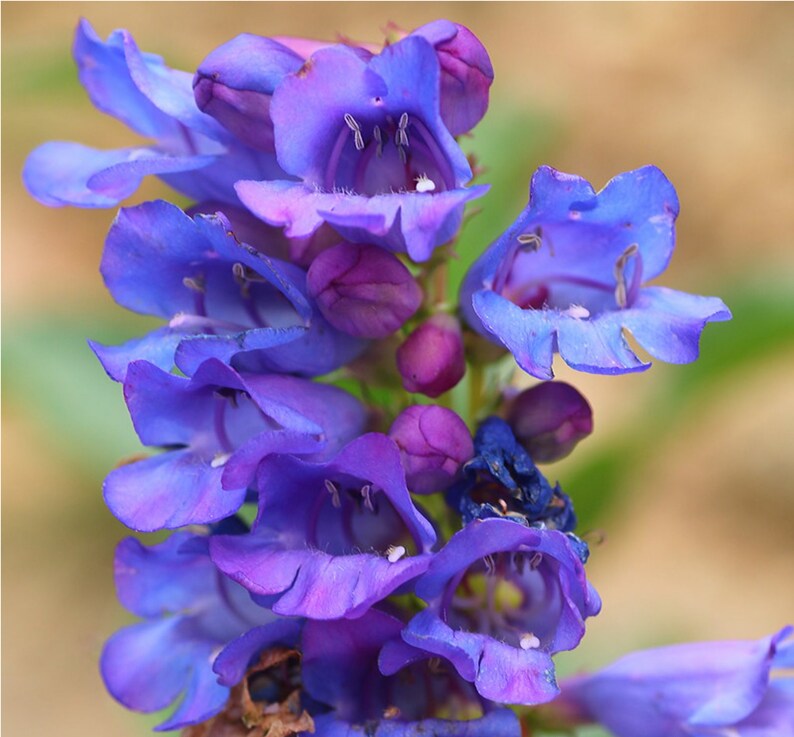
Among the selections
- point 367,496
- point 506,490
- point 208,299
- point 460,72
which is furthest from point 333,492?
point 460,72

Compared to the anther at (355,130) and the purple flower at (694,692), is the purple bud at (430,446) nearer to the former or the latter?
the anther at (355,130)

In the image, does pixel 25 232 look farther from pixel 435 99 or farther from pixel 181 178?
pixel 435 99

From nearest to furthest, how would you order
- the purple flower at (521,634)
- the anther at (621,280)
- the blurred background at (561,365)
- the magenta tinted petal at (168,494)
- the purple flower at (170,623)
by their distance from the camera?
the purple flower at (521,634), the magenta tinted petal at (168,494), the anther at (621,280), the purple flower at (170,623), the blurred background at (561,365)

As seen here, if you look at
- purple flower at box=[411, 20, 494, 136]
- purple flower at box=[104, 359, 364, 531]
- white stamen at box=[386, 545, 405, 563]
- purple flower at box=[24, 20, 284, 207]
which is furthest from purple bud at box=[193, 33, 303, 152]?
white stamen at box=[386, 545, 405, 563]

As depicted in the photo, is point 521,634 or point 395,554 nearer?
point 395,554

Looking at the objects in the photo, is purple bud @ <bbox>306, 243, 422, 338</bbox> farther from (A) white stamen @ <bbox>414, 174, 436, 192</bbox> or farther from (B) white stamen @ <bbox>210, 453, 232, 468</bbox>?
(B) white stamen @ <bbox>210, 453, 232, 468</bbox>

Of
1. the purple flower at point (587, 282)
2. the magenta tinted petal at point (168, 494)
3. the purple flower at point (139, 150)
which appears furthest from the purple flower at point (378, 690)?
the purple flower at point (139, 150)

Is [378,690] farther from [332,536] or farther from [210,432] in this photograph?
[210,432]
